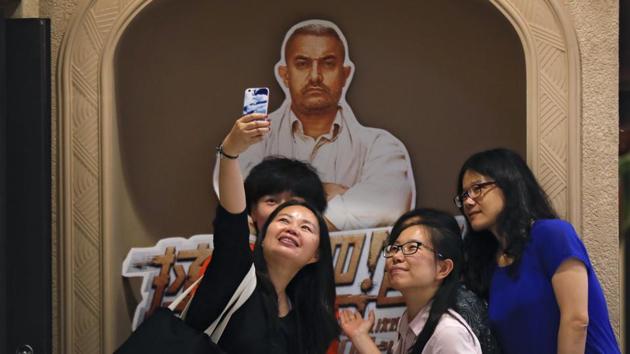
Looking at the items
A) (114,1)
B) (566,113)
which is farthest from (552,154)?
(114,1)

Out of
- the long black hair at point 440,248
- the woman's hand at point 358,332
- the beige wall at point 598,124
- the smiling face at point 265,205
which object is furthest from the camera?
the beige wall at point 598,124

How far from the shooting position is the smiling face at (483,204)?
11.0 ft

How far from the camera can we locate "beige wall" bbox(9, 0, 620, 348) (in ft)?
12.7

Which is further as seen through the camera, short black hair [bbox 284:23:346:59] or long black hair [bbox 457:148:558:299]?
short black hair [bbox 284:23:346:59]

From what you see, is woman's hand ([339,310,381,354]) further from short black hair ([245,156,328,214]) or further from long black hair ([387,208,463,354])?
short black hair ([245,156,328,214])

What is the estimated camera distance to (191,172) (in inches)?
170

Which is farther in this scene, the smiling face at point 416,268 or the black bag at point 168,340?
the smiling face at point 416,268

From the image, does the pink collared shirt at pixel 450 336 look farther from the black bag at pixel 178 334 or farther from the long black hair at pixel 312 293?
the black bag at pixel 178 334

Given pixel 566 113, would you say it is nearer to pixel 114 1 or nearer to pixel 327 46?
pixel 327 46

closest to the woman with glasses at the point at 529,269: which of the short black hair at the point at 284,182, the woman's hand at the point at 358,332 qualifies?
the woman's hand at the point at 358,332

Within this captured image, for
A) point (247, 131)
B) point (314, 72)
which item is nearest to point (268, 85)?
point (314, 72)

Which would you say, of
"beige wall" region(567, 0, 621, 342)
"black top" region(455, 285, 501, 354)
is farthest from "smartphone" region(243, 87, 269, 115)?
"beige wall" region(567, 0, 621, 342)

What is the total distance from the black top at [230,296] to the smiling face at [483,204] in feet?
2.57

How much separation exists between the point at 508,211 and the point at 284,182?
0.92 m
